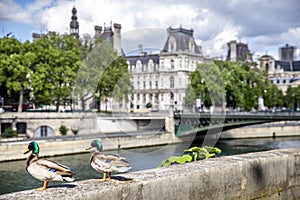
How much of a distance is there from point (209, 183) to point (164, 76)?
43.4 metres

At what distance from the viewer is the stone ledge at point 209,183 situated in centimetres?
505

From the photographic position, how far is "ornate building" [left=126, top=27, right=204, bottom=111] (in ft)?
178

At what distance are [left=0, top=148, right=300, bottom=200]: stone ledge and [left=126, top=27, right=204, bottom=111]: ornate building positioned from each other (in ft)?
131

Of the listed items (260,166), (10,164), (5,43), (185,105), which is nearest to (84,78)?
(5,43)

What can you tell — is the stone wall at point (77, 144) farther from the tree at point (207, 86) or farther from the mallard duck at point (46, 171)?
the mallard duck at point (46, 171)

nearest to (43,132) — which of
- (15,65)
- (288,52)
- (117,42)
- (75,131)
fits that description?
(75,131)

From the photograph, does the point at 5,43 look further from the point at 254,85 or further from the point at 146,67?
the point at 254,85

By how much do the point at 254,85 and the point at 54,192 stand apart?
7412 centimetres

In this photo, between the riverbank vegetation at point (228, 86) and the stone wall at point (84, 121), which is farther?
the riverbank vegetation at point (228, 86)

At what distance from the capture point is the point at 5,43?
155 ft

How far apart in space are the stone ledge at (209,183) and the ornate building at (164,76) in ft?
131

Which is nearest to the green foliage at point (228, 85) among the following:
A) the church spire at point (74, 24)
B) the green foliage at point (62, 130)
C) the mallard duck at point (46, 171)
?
the green foliage at point (62, 130)

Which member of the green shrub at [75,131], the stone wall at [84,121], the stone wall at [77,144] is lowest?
the stone wall at [77,144]

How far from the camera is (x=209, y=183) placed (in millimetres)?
6176
